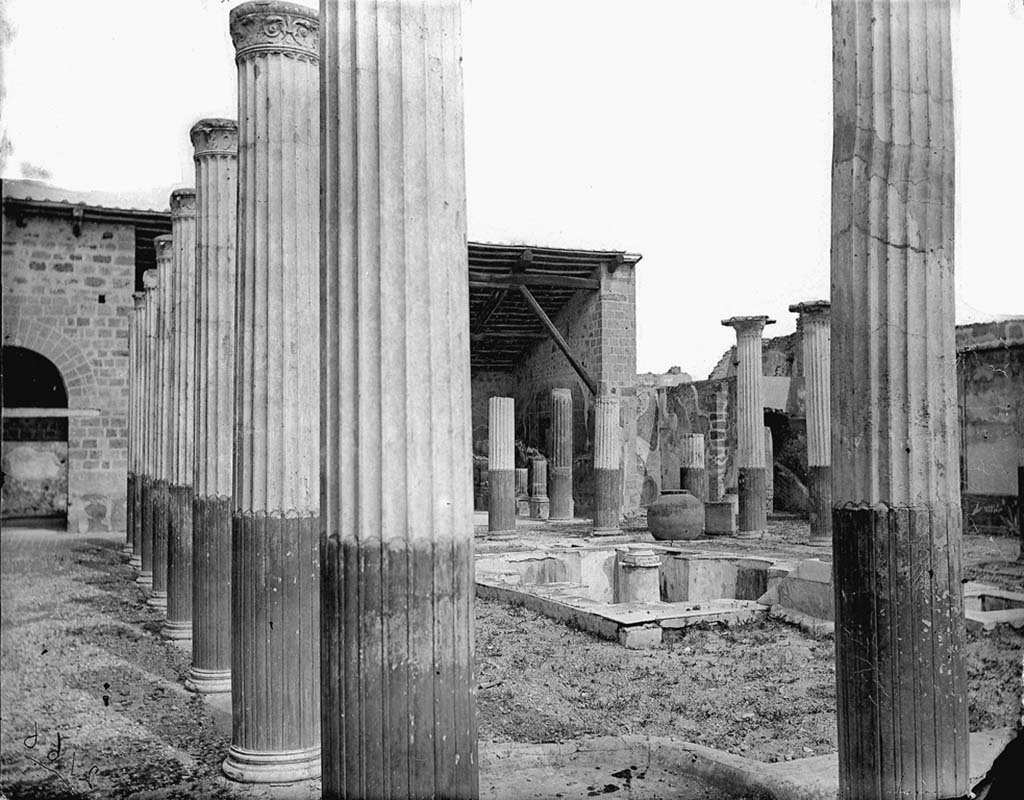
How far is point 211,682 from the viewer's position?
244 inches

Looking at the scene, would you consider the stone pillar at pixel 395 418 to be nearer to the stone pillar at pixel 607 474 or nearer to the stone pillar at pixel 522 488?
the stone pillar at pixel 607 474

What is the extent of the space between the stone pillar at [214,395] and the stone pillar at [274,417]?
4.38 ft

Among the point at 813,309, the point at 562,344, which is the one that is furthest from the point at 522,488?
the point at 813,309

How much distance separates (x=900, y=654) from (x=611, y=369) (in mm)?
19375

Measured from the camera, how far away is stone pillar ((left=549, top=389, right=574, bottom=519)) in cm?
2128

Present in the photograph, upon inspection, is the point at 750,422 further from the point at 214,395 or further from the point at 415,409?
the point at 415,409

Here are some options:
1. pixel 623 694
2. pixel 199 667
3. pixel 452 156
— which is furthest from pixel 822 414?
pixel 452 156

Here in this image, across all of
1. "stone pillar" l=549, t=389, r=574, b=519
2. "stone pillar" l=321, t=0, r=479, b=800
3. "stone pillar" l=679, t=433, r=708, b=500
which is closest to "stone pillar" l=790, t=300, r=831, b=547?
→ "stone pillar" l=679, t=433, r=708, b=500

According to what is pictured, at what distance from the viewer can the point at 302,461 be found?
456 cm

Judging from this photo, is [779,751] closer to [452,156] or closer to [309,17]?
[452,156]

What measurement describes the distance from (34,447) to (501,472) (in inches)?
462

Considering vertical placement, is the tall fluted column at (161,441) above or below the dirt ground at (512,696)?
above

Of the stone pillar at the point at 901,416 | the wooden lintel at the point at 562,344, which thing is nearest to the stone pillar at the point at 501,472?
the wooden lintel at the point at 562,344

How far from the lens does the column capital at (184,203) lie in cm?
739
